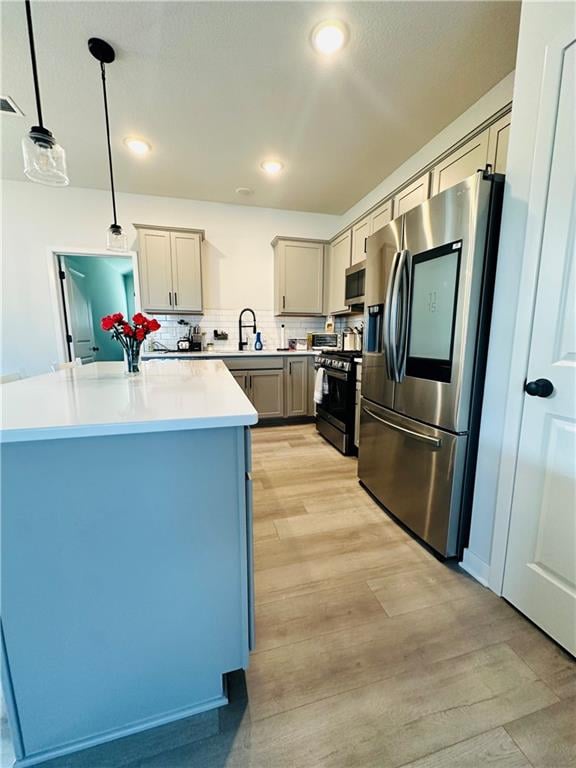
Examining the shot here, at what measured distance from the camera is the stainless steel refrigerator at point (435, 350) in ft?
4.61

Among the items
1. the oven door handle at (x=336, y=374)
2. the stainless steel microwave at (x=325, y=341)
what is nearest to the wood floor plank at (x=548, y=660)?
A: the oven door handle at (x=336, y=374)

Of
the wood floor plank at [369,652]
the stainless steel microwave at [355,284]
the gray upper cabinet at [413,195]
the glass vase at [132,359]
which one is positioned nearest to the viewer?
the wood floor plank at [369,652]

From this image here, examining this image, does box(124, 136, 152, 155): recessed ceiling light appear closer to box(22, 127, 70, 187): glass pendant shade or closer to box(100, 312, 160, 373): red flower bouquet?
box(22, 127, 70, 187): glass pendant shade

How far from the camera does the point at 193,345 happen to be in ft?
13.1

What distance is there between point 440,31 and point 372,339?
167 centimetres

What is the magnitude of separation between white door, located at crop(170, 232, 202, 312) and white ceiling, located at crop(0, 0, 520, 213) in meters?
0.74

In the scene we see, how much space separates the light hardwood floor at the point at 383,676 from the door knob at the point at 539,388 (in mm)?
953

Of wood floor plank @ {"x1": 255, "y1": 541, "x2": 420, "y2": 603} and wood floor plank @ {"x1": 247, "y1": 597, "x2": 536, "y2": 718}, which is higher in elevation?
wood floor plank @ {"x1": 247, "y1": 597, "x2": 536, "y2": 718}

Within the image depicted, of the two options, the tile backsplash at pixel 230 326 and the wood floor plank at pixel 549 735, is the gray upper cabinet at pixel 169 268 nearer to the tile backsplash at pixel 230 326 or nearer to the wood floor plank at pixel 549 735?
the tile backsplash at pixel 230 326

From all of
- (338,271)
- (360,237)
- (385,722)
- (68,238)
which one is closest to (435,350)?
(385,722)

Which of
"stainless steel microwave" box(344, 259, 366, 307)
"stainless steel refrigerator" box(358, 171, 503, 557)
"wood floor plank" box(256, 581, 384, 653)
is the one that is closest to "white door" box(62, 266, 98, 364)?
"stainless steel microwave" box(344, 259, 366, 307)

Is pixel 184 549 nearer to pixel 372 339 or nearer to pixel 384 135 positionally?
pixel 372 339

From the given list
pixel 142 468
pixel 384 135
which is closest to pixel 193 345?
pixel 384 135

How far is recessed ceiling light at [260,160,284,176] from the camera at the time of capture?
117 inches
